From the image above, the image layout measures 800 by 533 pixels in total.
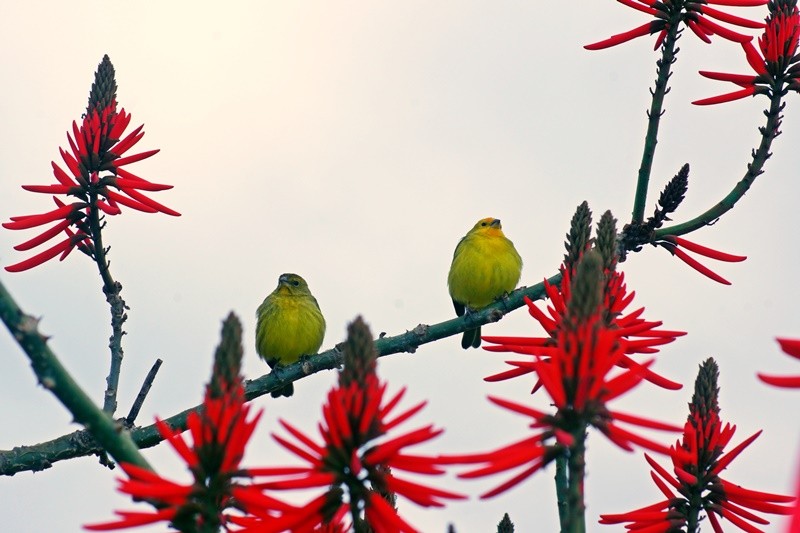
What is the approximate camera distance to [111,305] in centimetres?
495

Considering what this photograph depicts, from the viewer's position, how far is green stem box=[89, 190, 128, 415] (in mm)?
4648

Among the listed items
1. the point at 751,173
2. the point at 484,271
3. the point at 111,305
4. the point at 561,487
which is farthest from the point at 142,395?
the point at 484,271

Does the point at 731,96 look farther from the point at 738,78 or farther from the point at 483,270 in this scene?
the point at 483,270

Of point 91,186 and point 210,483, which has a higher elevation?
point 91,186

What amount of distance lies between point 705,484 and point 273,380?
244 centimetres

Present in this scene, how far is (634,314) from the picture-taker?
9.96 feet

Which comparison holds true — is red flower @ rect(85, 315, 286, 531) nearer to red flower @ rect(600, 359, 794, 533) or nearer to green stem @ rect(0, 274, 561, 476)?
red flower @ rect(600, 359, 794, 533)

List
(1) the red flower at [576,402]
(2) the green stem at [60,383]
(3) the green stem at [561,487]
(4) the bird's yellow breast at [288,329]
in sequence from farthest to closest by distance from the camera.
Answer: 1. (4) the bird's yellow breast at [288,329]
2. (3) the green stem at [561,487]
3. (2) the green stem at [60,383]
4. (1) the red flower at [576,402]

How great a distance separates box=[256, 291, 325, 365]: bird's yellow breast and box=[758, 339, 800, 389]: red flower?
9884 mm

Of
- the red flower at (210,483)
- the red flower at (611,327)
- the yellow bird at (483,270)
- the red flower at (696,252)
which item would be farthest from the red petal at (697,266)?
the yellow bird at (483,270)

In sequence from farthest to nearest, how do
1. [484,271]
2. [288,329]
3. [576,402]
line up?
1. [288,329]
2. [484,271]
3. [576,402]

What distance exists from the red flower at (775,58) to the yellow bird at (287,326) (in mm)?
7071

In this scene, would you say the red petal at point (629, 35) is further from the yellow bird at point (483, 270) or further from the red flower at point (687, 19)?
the yellow bird at point (483, 270)

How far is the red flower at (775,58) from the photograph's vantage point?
4914 millimetres
